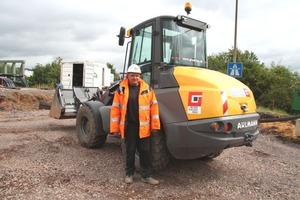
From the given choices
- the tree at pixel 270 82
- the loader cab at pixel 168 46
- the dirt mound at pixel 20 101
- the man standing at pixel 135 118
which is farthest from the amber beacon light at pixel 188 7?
the tree at pixel 270 82

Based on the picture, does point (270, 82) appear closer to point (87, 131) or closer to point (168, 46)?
Result: point (87, 131)

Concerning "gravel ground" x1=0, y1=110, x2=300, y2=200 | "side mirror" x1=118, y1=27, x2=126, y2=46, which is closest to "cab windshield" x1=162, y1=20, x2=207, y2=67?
"side mirror" x1=118, y1=27, x2=126, y2=46

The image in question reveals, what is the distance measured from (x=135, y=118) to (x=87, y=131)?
7.76 ft

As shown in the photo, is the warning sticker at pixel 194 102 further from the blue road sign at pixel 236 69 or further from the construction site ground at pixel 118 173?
the blue road sign at pixel 236 69

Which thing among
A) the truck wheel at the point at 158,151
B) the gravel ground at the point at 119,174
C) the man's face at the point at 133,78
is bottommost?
the gravel ground at the point at 119,174

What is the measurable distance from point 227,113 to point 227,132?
255mm

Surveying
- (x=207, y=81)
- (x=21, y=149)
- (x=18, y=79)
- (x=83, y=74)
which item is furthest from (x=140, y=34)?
(x=18, y=79)

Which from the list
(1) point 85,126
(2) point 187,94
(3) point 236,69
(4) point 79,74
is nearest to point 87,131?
(1) point 85,126

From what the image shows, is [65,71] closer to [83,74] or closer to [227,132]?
[83,74]

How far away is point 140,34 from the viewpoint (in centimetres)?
536

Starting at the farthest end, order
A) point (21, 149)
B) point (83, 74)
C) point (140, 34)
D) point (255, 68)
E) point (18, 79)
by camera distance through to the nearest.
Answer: point (255, 68) → point (18, 79) → point (83, 74) → point (21, 149) → point (140, 34)

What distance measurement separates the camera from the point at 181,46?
492cm

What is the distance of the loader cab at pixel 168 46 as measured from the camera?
4.80m

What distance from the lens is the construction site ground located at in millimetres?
4121
